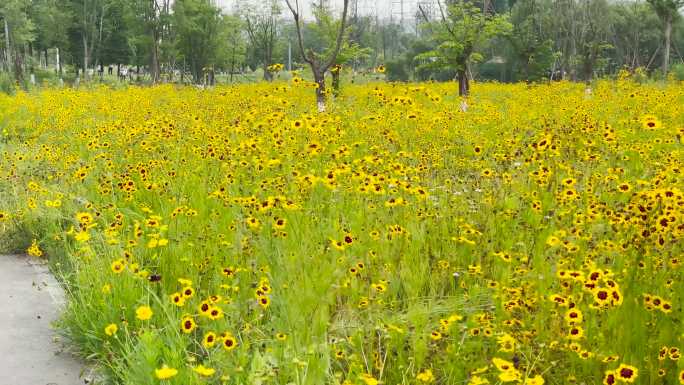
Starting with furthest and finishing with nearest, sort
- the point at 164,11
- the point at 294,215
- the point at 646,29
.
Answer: the point at 646,29 → the point at 164,11 → the point at 294,215

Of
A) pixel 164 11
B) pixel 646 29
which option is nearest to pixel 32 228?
pixel 164 11

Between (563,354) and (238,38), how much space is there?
5962 centimetres

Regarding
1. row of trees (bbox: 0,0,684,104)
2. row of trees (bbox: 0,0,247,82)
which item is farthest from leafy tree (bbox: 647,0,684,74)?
row of trees (bbox: 0,0,247,82)

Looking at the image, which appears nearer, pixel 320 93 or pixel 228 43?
pixel 320 93

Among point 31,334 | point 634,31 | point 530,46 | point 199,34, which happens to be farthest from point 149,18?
point 634,31

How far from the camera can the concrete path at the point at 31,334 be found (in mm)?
2836

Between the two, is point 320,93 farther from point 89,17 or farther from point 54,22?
point 54,22

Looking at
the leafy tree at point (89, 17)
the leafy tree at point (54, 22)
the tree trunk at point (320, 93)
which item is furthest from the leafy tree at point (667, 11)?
the leafy tree at point (54, 22)

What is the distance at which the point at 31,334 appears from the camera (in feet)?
10.7

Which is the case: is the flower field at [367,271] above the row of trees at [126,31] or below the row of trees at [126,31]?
below

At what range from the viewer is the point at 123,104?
11016 millimetres

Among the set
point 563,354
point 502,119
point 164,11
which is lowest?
point 563,354

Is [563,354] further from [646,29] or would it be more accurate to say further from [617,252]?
[646,29]

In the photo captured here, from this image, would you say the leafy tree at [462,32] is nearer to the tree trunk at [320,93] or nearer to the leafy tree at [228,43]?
the tree trunk at [320,93]
